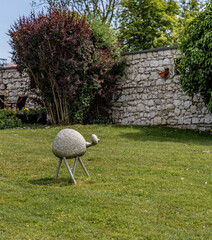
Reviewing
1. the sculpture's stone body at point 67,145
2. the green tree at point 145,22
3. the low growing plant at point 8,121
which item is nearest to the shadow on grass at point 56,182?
the sculpture's stone body at point 67,145

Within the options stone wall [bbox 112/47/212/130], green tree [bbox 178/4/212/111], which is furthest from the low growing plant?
green tree [bbox 178/4/212/111]

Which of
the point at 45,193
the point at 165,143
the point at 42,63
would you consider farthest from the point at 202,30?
the point at 45,193

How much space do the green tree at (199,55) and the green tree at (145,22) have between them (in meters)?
11.4

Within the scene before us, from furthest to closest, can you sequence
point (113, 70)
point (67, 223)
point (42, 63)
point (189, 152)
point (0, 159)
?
point (113, 70) → point (42, 63) → point (189, 152) → point (0, 159) → point (67, 223)

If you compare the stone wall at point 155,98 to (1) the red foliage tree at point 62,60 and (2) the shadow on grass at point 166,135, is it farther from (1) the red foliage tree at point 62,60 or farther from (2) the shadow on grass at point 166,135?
(1) the red foliage tree at point 62,60

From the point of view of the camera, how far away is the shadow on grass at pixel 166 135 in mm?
11148

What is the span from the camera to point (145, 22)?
24.2 m

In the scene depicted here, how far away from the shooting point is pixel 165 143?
10.4m

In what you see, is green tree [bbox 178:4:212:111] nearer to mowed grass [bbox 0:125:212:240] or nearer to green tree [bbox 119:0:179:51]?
mowed grass [bbox 0:125:212:240]

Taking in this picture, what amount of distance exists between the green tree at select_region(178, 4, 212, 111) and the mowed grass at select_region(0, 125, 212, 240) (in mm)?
3127

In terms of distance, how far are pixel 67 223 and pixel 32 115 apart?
36.8 ft

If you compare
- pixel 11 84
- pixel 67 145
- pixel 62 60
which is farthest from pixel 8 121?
pixel 67 145

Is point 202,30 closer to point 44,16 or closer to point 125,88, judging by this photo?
point 125,88

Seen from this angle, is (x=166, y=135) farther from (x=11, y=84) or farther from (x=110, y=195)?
(x=11, y=84)
